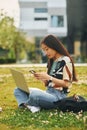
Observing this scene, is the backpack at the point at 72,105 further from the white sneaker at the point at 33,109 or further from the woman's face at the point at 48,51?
the woman's face at the point at 48,51

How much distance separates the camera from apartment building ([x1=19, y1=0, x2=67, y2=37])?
182 ft

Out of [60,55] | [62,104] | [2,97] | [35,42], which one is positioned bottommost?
[35,42]

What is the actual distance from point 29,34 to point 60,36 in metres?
3.60

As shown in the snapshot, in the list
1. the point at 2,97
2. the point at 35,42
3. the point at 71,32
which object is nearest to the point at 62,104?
the point at 2,97

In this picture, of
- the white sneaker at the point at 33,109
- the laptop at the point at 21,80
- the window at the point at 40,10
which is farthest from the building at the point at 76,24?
the white sneaker at the point at 33,109

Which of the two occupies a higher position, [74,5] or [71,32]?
[74,5]

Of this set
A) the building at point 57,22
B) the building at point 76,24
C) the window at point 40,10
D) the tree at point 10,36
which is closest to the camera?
the building at point 76,24

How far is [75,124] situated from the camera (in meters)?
6.68

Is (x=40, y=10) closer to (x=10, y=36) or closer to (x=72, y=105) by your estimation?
(x=10, y=36)

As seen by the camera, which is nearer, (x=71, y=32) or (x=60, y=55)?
(x=60, y=55)

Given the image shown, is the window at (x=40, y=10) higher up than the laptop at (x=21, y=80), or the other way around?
the laptop at (x=21, y=80)

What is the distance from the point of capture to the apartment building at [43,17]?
55.5 metres

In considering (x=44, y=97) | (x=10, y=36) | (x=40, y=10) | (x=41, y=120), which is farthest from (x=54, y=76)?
(x=40, y=10)

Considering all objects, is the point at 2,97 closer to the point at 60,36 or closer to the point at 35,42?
the point at 60,36
